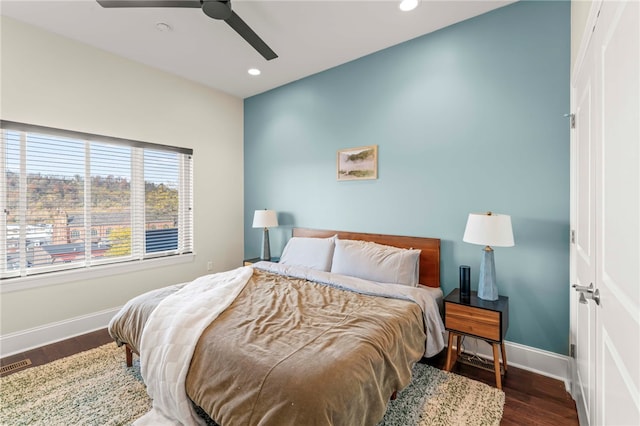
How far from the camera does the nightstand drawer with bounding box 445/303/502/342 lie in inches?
82.3

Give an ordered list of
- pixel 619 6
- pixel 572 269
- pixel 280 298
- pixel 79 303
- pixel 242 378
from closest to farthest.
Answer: pixel 619 6 < pixel 242 378 < pixel 572 269 < pixel 280 298 < pixel 79 303

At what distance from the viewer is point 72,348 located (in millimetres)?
2711

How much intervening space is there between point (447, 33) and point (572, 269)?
2.30 m

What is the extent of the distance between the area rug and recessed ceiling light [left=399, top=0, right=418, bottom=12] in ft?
9.88

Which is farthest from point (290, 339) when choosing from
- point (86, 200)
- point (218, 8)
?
point (86, 200)

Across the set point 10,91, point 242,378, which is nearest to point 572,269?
point 242,378

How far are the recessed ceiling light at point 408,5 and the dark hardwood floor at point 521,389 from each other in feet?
9.94

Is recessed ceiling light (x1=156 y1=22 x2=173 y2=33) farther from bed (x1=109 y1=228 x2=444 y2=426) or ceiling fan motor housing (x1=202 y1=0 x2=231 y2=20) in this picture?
bed (x1=109 y1=228 x2=444 y2=426)

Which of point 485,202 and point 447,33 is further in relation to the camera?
point 447,33

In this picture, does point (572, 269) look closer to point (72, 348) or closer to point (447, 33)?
point (447, 33)

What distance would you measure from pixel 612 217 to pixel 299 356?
1.41 m

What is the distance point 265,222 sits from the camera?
3.86 metres

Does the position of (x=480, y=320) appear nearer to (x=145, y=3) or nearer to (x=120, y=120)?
(x=145, y=3)

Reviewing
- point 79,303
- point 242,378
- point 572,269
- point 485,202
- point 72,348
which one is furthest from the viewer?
point 79,303
